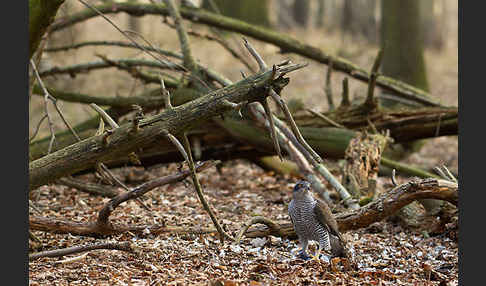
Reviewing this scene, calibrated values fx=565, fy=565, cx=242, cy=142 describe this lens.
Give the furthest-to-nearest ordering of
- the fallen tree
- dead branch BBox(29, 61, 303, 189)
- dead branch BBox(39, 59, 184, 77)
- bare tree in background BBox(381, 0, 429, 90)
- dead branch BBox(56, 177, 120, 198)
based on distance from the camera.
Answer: bare tree in background BBox(381, 0, 429, 90), dead branch BBox(39, 59, 184, 77), dead branch BBox(56, 177, 120, 198), the fallen tree, dead branch BBox(29, 61, 303, 189)

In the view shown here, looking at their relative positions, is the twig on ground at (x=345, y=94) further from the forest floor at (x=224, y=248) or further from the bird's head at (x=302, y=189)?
the bird's head at (x=302, y=189)

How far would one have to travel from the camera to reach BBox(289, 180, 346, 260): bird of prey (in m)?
4.11

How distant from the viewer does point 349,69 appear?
24.0 feet

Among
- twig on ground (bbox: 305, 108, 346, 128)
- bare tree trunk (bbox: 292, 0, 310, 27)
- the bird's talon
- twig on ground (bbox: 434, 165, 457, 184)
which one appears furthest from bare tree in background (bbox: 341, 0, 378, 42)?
the bird's talon

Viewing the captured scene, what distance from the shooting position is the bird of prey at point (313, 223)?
13.5ft

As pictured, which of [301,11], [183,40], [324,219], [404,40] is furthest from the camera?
[301,11]

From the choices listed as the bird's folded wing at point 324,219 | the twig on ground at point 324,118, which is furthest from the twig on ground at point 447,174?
the twig on ground at point 324,118

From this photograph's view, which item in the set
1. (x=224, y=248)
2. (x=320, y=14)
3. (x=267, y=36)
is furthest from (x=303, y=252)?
(x=320, y=14)

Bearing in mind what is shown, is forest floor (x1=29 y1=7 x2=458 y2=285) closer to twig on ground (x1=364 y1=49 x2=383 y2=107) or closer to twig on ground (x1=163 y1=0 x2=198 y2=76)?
twig on ground (x1=364 y1=49 x2=383 y2=107)

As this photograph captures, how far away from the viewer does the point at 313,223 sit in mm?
4109

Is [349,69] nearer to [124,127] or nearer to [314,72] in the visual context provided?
[124,127]

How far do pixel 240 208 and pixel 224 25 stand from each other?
2612mm

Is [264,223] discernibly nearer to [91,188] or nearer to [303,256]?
[303,256]

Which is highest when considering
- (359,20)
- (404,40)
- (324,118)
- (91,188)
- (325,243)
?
(404,40)
